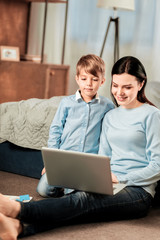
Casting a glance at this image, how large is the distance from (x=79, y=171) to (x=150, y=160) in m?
0.34

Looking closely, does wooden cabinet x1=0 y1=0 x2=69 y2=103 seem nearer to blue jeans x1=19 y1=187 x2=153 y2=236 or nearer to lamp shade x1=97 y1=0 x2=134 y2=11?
lamp shade x1=97 y1=0 x2=134 y2=11

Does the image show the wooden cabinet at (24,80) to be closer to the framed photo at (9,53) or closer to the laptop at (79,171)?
the framed photo at (9,53)

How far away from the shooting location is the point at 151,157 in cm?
183

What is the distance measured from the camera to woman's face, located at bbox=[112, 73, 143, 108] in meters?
1.88

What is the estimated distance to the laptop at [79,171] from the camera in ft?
5.44

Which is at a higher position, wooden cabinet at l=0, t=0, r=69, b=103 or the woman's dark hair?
the woman's dark hair

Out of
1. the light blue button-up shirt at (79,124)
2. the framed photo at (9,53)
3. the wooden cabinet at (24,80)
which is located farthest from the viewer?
the framed photo at (9,53)

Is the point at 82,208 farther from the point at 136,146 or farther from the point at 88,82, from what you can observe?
the point at 88,82

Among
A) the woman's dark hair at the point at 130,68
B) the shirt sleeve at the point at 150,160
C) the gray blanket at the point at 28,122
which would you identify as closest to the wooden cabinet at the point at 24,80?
the gray blanket at the point at 28,122

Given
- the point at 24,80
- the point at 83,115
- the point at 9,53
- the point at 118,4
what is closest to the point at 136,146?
the point at 83,115

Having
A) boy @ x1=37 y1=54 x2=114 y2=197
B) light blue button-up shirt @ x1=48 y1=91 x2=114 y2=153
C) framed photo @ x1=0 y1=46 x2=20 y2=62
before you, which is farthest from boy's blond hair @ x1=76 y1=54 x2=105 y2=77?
framed photo @ x1=0 y1=46 x2=20 y2=62

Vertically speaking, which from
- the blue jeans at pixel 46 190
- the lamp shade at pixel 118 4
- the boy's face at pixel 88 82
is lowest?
the blue jeans at pixel 46 190

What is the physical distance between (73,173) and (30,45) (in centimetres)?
340

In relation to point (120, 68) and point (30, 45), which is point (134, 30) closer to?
point (30, 45)
